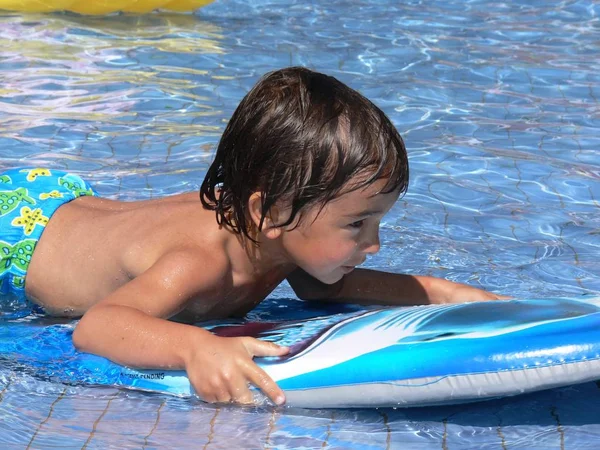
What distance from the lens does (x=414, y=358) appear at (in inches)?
107

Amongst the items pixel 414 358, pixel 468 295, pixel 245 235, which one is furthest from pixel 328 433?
pixel 468 295

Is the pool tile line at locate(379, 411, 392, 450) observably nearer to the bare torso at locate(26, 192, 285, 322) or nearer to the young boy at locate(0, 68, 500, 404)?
the young boy at locate(0, 68, 500, 404)

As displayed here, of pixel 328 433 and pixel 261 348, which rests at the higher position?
pixel 261 348

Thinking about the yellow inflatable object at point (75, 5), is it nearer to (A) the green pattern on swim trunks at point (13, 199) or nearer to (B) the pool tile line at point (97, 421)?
(A) the green pattern on swim trunks at point (13, 199)

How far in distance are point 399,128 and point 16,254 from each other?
9.48ft

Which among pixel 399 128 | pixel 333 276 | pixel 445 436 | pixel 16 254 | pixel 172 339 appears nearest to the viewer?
pixel 445 436

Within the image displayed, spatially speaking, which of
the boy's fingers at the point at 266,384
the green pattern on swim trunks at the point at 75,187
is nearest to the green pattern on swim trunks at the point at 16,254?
the green pattern on swim trunks at the point at 75,187

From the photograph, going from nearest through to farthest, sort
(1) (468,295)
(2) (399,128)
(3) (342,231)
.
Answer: (3) (342,231)
(1) (468,295)
(2) (399,128)

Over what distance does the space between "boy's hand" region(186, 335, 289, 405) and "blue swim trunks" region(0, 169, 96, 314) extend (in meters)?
1.03

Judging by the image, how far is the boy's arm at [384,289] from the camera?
346 centimetres

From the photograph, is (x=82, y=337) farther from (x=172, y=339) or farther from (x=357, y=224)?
(x=357, y=224)

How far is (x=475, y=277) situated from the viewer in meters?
3.97

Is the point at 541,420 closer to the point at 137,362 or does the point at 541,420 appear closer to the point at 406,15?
the point at 137,362

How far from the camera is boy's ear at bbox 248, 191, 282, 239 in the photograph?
299 centimetres
